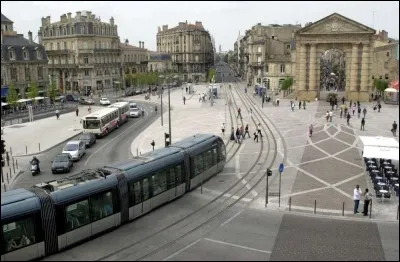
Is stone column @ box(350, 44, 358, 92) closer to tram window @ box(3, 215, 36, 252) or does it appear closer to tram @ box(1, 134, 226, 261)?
tram @ box(1, 134, 226, 261)

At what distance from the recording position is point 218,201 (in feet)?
75.4

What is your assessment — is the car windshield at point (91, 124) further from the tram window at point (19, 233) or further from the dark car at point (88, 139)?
the tram window at point (19, 233)

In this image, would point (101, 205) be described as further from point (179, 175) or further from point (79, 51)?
point (79, 51)

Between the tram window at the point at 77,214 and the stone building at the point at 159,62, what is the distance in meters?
133

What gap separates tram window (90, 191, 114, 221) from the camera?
18047mm

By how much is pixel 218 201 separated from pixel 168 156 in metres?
3.40

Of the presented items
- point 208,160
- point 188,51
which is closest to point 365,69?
point 208,160

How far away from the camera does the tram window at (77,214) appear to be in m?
17.0

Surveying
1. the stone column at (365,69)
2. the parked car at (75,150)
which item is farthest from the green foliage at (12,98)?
the stone column at (365,69)

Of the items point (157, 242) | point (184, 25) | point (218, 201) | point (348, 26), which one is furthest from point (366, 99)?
point (184, 25)

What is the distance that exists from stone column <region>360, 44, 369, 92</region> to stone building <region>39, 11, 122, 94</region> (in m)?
55.3

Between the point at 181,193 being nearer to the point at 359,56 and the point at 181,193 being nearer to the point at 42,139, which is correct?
the point at 42,139

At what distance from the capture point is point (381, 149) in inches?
1031

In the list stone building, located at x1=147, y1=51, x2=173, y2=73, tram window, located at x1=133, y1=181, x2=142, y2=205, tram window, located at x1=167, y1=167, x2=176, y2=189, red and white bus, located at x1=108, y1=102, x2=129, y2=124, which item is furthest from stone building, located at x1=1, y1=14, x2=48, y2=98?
stone building, located at x1=147, y1=51, x2=173, y2=73
